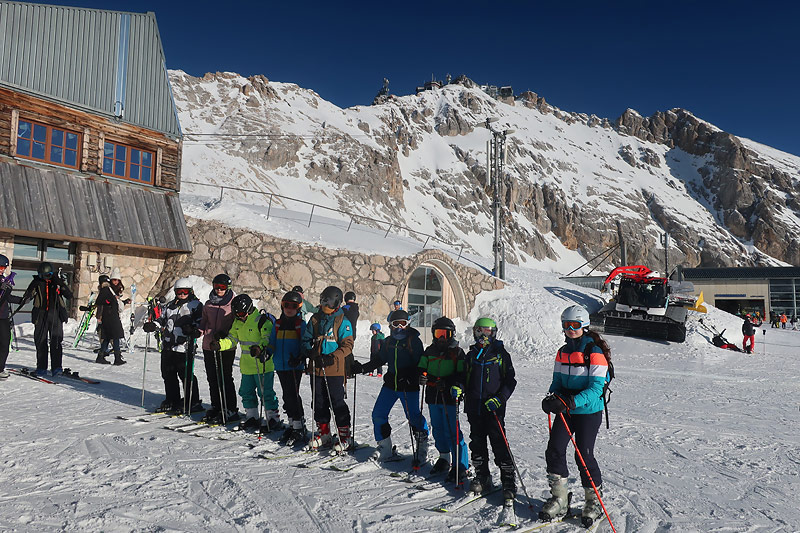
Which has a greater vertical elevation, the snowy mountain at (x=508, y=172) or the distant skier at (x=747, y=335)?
the snowy mountain at (x=508, y=172)

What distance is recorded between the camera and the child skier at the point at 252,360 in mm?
5473

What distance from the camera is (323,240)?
1642cm

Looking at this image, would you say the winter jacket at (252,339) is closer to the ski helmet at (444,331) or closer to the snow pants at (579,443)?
the ski helmet at (444,331)

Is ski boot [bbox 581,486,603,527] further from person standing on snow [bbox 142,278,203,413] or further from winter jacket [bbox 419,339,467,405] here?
person standing on snow [bbox 142,278,203,413]

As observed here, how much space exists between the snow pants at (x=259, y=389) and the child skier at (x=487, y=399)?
2.36 meters

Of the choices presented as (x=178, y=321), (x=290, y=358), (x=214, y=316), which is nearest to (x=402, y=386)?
(x=290, y=358)

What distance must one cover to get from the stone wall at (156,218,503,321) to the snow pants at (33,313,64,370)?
677 centimetres

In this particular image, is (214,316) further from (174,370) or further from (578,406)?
(578,406)

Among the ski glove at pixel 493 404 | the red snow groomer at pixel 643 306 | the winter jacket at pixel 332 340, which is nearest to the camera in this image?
the ski glove at pixel 493 404

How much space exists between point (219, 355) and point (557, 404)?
12.6 feet

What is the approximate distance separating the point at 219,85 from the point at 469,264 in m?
88.3

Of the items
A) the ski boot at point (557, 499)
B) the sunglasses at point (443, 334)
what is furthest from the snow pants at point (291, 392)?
the ski boot at point (557, 499)

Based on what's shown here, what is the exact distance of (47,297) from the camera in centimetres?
787

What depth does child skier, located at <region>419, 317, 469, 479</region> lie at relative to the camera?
4320 mm
